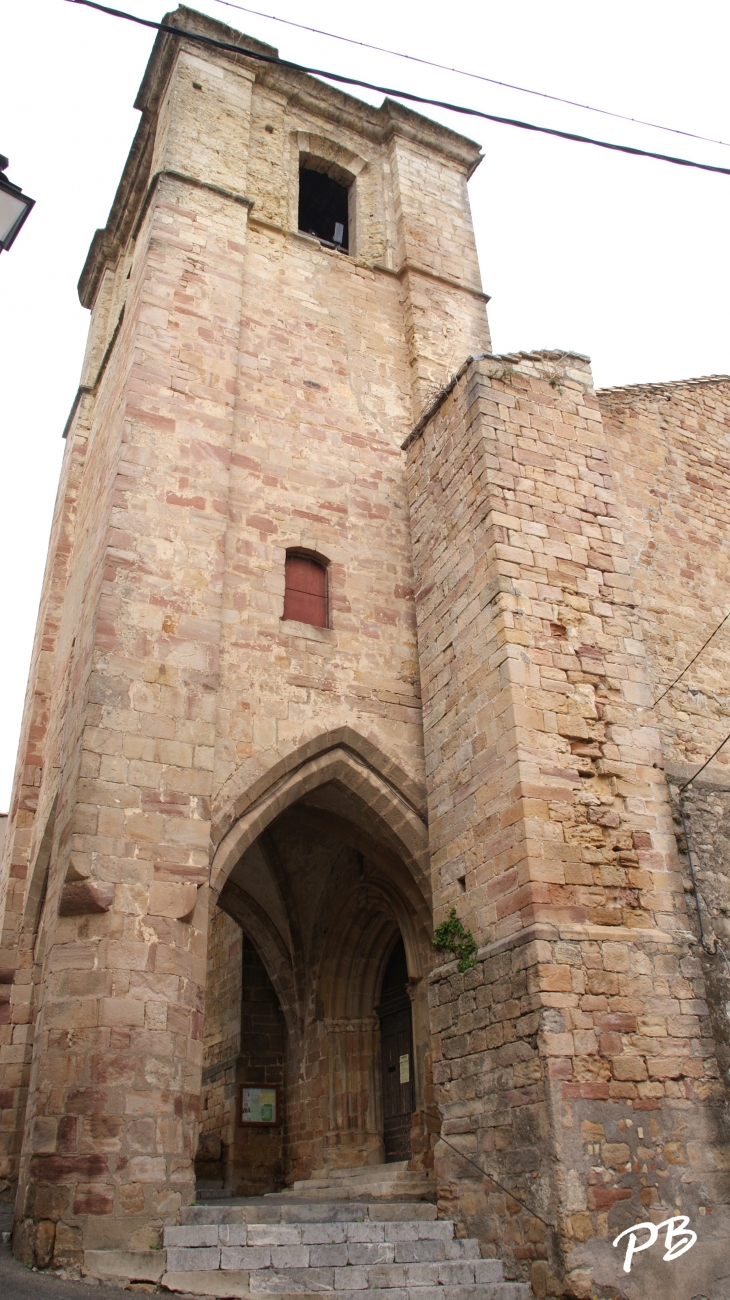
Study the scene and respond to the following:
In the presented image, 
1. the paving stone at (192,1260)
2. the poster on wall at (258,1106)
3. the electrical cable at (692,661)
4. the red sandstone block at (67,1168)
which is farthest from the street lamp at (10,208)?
the poster on wall at (258,1106)

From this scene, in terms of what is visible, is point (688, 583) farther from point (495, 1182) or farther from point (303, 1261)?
point (303, 1261)

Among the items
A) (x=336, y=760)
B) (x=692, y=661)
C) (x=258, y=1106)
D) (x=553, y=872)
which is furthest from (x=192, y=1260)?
(x=692, y=661)

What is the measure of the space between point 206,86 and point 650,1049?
440 inches

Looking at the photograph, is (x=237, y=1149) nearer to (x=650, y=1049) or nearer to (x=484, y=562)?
(x=650, y=1049)

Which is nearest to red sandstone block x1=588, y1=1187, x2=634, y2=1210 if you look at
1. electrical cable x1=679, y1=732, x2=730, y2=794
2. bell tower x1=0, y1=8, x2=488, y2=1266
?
bell tower x1=0, y1=8, x2=488, y2=1266

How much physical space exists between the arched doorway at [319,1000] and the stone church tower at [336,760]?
0.13 ft

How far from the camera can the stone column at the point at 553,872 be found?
5.62 meters

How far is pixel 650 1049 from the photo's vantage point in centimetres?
602

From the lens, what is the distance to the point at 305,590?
880 centimetres

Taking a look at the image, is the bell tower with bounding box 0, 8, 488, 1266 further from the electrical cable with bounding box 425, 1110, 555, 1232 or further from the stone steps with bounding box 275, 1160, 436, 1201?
the electrical cable with bounding box 425, 1110, 555, 1232

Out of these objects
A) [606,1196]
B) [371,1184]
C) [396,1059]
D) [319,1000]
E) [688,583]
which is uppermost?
[688,583]

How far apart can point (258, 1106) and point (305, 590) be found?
18.3 ft

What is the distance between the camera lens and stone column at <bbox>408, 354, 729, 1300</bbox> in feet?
18.5

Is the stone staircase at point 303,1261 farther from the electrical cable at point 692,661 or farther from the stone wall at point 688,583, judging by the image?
the electrical cable at point 692,661
